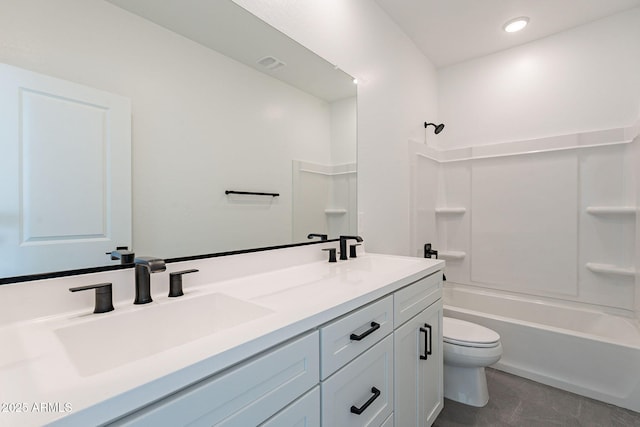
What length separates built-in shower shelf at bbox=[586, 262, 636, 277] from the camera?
210cm

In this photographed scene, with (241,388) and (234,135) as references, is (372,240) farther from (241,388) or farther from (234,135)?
(241,388)

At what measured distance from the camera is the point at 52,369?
517mm

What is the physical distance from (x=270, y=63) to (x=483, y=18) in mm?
1806

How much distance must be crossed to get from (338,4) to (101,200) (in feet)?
5.27

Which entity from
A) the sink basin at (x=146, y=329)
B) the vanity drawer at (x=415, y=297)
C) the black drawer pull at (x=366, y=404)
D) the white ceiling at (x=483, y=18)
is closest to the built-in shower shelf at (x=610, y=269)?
the vanity drawer at (x=415, y=297)

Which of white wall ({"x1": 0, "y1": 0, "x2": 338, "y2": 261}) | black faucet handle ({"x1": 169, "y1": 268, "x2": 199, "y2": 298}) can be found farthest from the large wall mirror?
A: black faucet handle ({"x1": 169, "y1": 268, "x2": 199, "y2": 298})

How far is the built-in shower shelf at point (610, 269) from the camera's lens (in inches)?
82.6

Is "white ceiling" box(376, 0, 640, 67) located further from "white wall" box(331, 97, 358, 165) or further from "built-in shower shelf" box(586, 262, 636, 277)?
"built-in shower shelf" box(586, 262, 636, 277)

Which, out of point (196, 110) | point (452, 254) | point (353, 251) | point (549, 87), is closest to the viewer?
point (196, 110)

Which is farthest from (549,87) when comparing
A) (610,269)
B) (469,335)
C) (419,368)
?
(419,368)

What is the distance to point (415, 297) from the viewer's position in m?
1.35

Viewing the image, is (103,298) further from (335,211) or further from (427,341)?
(427,341)

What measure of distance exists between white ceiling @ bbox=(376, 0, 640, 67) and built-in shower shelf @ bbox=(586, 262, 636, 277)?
1848 mm

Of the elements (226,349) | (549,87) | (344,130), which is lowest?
(226,349)
